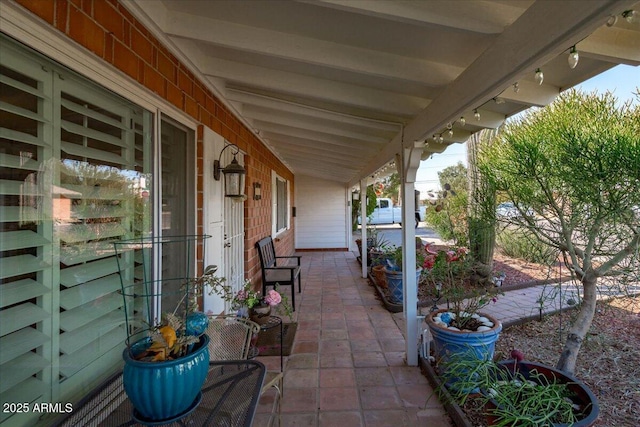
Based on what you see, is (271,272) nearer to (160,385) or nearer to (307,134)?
(307,134)

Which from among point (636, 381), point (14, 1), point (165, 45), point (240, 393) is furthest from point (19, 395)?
point (636, 381)

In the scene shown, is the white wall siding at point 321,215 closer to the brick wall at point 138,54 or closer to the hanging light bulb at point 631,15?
the brick wall at point 138,54

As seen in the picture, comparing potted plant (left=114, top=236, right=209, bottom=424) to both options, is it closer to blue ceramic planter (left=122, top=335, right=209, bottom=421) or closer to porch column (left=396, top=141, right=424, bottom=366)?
blue ceramic planter (left=122, top=335, right=209, bottom=421)

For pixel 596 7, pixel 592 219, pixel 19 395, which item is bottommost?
pixel 19 395

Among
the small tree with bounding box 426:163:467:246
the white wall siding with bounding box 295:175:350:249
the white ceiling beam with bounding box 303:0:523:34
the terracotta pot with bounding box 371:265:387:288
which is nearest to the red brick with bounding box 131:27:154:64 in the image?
the white ceiling beam with bounding box 303:0:523:34

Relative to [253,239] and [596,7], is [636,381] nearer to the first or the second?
[596,7]

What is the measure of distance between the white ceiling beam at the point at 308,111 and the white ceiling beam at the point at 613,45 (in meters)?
1.71

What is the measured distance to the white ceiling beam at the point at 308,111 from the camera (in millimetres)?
2922

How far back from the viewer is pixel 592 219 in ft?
7.61

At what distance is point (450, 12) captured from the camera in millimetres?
1309

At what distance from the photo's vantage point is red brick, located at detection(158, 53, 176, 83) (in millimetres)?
1835

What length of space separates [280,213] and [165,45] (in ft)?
17.0

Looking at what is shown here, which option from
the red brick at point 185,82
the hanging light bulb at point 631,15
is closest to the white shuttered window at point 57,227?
the red brick at point 185,82

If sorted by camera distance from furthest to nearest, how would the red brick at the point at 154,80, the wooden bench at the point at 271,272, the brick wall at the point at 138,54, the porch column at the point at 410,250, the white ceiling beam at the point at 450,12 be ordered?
the wooden bench at the point at 271,272
the porch column at the point at 410,250
the red brick at the point at 154,80
the white ceiling beam at the point at 450,12
the brick wall at the point at 138,54
